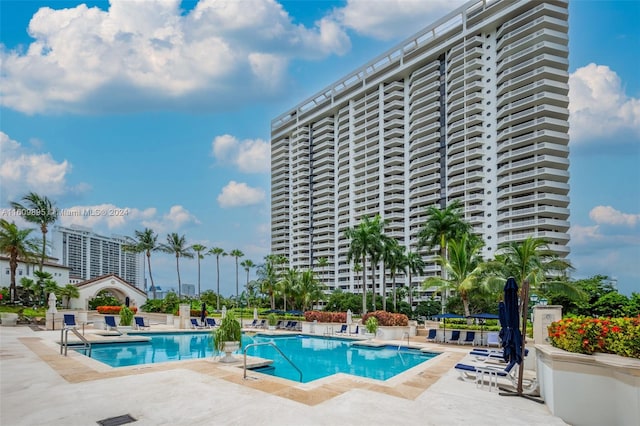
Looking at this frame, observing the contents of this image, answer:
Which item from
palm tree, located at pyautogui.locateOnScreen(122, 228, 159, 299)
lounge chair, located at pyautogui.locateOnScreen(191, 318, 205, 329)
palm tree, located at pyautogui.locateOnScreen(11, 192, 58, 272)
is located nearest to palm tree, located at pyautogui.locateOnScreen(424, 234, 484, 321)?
lounge chair, located at pyautogui.locateOnScreen(191, 318, 205, 329)

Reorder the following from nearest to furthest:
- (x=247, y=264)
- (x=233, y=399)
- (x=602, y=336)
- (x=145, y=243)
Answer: (x=602, y=336) < (x=233, y=399) < (x=145, y=243) < (x=247, y=264)

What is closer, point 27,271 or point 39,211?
point 39,211

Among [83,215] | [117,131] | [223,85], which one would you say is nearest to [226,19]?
[223,85]

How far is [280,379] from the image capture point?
1016cm

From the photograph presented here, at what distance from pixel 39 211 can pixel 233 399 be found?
134 ft

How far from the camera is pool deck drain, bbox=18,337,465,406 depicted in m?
8.79

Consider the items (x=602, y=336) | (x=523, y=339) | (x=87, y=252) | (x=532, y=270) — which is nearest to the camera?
(x=602, y=336)

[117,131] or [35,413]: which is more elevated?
[117,131]

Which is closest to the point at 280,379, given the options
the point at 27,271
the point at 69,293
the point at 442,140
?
the point at 69,293

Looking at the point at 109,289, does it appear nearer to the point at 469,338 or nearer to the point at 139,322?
the point at 139,322

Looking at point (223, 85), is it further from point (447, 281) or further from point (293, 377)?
point (447, 281)

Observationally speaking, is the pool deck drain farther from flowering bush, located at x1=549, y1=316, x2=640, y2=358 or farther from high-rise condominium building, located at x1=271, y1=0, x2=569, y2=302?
high-rise condominium building, located at x1=271, y1=0, x2=569, y2=302

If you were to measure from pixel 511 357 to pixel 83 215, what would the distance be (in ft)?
86.6

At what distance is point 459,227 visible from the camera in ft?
126
